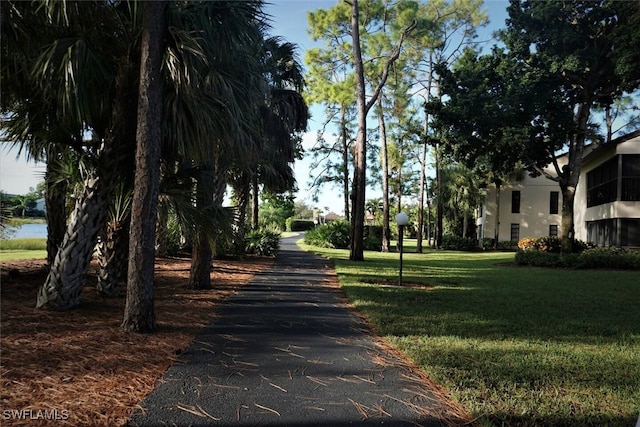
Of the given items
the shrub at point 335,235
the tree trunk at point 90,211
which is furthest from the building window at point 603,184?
the tree trunk at point 90,211

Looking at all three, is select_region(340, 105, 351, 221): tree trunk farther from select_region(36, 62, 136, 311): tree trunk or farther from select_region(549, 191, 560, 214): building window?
select_region(36, 62, 136, 311): tree trunk

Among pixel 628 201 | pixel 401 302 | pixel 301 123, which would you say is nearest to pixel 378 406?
pixel 401 302

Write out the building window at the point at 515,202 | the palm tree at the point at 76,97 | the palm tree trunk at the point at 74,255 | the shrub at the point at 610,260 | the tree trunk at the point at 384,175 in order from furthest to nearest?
the building window at the point at 515,202 → the tree trunk at the point at 384,175 → the shrub at the point at 610,260 → the palm tree trunk at the point at 74,255 → the palm tree at the point at 76,97

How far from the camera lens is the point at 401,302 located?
8.48 meters

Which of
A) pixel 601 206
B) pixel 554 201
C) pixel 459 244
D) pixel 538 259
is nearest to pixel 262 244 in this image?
pixel 538 259

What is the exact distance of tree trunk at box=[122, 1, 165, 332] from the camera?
17.0 feet

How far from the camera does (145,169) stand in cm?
520

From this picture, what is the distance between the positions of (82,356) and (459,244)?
35.9m

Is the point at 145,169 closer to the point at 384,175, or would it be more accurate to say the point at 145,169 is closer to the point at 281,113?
the point at 281,113

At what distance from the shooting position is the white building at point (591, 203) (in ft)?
70.9

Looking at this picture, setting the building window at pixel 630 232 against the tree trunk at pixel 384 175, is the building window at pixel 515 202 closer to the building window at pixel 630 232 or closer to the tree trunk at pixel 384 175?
the tree trunk at pixel 384 175

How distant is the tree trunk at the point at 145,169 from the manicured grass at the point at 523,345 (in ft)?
10.3

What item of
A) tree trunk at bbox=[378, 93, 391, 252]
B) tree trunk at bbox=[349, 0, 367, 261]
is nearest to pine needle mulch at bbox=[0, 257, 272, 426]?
tree trunk at bbox=[349, 0, 367, 261]

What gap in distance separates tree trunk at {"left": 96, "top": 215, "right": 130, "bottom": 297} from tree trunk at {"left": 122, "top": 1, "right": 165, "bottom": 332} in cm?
255
